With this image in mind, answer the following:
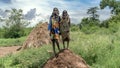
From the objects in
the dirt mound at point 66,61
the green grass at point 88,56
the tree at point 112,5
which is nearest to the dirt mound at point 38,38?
the green grass at point 88,56

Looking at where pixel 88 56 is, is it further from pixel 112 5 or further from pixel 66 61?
pixel 112 5

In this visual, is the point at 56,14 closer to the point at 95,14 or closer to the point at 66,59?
the point at 66,59

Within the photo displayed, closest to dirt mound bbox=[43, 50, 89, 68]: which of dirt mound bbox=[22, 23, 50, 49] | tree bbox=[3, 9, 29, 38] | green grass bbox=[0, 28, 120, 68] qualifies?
green grass bbox=[0, 28, 120, 68]

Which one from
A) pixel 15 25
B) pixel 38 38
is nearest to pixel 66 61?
pixel 38 38

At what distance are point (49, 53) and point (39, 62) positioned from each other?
2.33 feet

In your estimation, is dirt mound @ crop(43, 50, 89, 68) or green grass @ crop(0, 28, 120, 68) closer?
dirt mound @ crop(43, 50, 89, 68)

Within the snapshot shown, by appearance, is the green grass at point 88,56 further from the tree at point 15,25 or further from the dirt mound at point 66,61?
the tree at point 15,25

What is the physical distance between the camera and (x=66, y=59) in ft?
39.7

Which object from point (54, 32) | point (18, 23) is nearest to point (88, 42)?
point (54, 32)

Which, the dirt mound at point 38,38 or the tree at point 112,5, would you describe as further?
the tree at point 112,5

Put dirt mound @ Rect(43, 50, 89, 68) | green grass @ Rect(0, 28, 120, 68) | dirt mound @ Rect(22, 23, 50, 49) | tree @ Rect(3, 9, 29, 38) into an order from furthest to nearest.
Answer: tree @ Rect(3, 9, 29, 38) → dirt mound @ Rect(22, 23, 50, 49) → green grass @ Rect(0, 28, 120, 68) → dirt mound @ Rect(43, 50, 89, 68)

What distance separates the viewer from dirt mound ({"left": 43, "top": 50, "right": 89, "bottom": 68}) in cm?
1202

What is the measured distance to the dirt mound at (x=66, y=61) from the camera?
12016 millimetres

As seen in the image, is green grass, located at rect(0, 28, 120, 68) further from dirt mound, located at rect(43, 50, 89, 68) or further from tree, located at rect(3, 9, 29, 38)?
tree, located at rect(3, 9, 29, 38)
